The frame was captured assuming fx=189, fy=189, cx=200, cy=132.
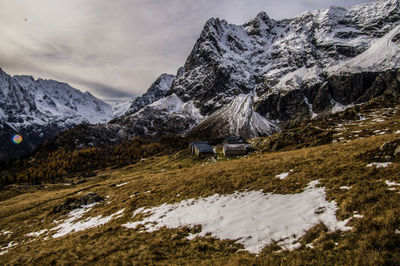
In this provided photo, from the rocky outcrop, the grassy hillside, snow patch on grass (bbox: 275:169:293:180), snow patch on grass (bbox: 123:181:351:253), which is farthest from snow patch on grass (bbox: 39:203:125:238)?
snow patch on grass (bbox: 275:169:293:180)

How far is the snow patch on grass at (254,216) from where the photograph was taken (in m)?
10.3

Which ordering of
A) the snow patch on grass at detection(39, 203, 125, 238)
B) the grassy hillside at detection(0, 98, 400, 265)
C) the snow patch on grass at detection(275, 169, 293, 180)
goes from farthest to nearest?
the snow patch on grass at detection(39, 203, 125, 238) → the snow patch on grass at detection(275, 169, 293, 180) → the grassy hillside at detection(0, 98, 400, 265)

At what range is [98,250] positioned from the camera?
13211 mm

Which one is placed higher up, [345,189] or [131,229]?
[345,189]

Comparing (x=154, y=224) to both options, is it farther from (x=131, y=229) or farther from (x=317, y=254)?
(x=317, y=254)

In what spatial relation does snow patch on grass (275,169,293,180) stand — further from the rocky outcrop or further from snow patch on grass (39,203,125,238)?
the rocky outcrop

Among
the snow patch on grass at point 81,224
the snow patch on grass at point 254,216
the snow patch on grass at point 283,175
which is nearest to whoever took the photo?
the snow patch on grass at point 254,216

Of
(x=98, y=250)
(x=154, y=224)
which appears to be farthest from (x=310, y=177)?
(x=98, y=250)

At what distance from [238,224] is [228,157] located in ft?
185

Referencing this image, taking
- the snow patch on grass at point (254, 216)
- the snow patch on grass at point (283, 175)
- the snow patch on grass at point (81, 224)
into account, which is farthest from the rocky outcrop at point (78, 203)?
the snow patch on grass at point (283, 175)

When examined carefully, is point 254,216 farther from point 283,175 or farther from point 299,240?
point 283,175

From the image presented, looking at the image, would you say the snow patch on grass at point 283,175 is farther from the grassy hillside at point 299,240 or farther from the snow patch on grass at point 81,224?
the snow patch on grass at point 81,224

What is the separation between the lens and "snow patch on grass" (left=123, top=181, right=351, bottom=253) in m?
10.3

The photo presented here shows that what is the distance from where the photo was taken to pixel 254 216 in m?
13.4
